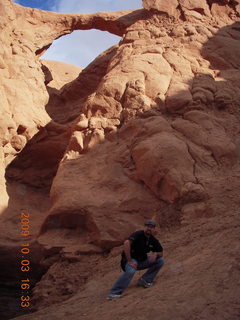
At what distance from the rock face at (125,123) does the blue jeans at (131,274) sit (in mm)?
1974

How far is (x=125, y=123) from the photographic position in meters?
8.35

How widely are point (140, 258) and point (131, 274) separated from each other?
216 millimetres

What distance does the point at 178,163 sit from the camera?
700 cm

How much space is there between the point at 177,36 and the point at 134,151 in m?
4.28

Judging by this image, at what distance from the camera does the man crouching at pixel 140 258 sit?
14.7ft

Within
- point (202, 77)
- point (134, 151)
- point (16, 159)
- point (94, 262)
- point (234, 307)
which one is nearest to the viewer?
point (234, 307)

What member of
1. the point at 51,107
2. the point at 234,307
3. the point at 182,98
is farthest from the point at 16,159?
the point at 234,307

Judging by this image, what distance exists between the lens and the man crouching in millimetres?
4488

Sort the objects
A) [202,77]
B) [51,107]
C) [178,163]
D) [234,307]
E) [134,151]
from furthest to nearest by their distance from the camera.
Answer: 1. [51,107]
2. [202,77]
3. [134,151]
4. [178,163]
5. [234,307]

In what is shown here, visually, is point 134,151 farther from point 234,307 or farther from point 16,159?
point 234,307

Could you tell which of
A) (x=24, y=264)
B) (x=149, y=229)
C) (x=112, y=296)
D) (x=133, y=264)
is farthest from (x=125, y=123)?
(x=112, y=296)

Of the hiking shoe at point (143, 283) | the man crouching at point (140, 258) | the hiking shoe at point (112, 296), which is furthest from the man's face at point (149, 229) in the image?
the hiking shoe at point (112, 296)

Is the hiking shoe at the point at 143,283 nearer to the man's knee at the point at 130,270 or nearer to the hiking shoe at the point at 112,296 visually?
the man's knee at the point at 130,270
